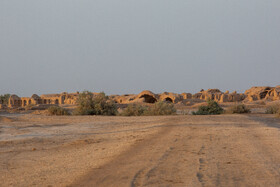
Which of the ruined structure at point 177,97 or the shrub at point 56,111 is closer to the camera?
the shrub at point 56,111

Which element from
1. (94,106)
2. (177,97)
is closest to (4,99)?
(177,97)

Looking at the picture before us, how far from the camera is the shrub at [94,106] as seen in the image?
20.5 meters

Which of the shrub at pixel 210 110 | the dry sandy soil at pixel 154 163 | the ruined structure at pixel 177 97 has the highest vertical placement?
the ruined structure at pixel 177 97

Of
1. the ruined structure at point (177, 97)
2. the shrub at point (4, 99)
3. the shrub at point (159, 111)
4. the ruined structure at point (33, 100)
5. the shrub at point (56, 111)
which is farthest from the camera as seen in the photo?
the shrub at point (4, 99)

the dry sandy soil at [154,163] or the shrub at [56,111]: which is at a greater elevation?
the shrub at [56,111]

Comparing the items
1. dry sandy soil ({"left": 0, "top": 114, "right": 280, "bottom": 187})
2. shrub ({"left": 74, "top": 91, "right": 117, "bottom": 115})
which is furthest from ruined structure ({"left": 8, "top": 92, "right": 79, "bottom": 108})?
dry sandy soil ({"left": 0, "top": 114, "right": 280, "bottom": 187})

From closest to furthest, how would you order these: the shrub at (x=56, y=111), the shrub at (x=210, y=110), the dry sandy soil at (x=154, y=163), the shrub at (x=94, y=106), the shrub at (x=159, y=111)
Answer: the dry sandy soil at (x=154, y=163) → the shrub at (x=159, y=111) → the shrub at (x=210, y=110) → the shrub at (x=94, y=106) → the shrub at (x=56, y=111)

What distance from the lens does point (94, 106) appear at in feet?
68.6

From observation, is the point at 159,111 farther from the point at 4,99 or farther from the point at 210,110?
the point at 4,99

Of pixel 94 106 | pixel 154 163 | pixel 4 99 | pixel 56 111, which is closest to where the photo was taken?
pixel 154 163

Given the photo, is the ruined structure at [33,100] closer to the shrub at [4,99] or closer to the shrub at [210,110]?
the shrub at [4,99]

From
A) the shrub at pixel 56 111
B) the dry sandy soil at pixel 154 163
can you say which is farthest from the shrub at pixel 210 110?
the dry sandy soil at pixel 154 163

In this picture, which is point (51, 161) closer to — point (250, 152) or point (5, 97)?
point (250, 152)

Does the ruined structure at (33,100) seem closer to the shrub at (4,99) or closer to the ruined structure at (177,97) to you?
the ruined structure at (177,97)
